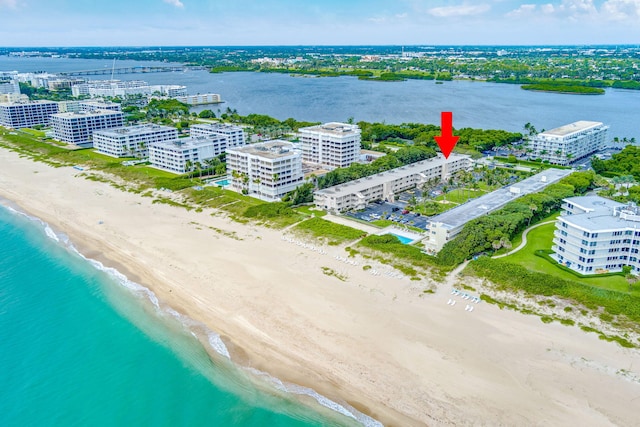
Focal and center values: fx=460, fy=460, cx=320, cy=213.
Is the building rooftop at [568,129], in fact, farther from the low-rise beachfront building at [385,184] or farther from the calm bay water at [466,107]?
the calm bay water at [466,107]

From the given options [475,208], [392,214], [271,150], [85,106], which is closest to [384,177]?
[392,214]

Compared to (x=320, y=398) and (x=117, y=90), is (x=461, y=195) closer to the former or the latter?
(x=320, y=398)

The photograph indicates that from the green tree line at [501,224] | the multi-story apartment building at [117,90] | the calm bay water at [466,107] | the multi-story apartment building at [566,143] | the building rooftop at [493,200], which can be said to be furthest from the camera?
the multi-story apartment building at [117,90]

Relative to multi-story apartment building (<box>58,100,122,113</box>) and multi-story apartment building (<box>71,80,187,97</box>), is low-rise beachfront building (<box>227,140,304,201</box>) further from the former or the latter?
multi-story apartment building (<box>71,80,187,97</box>)

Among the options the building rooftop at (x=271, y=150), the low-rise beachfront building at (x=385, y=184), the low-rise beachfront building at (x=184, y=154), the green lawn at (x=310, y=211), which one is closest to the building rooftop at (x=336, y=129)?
the building rooftop at (x=271, y=150)

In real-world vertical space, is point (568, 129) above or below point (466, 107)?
above

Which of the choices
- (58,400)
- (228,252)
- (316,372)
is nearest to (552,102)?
(228,252)

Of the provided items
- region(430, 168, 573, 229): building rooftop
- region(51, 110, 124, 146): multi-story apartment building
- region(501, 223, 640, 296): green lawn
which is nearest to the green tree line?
region(430, 168, 573, 229): building rooftop
